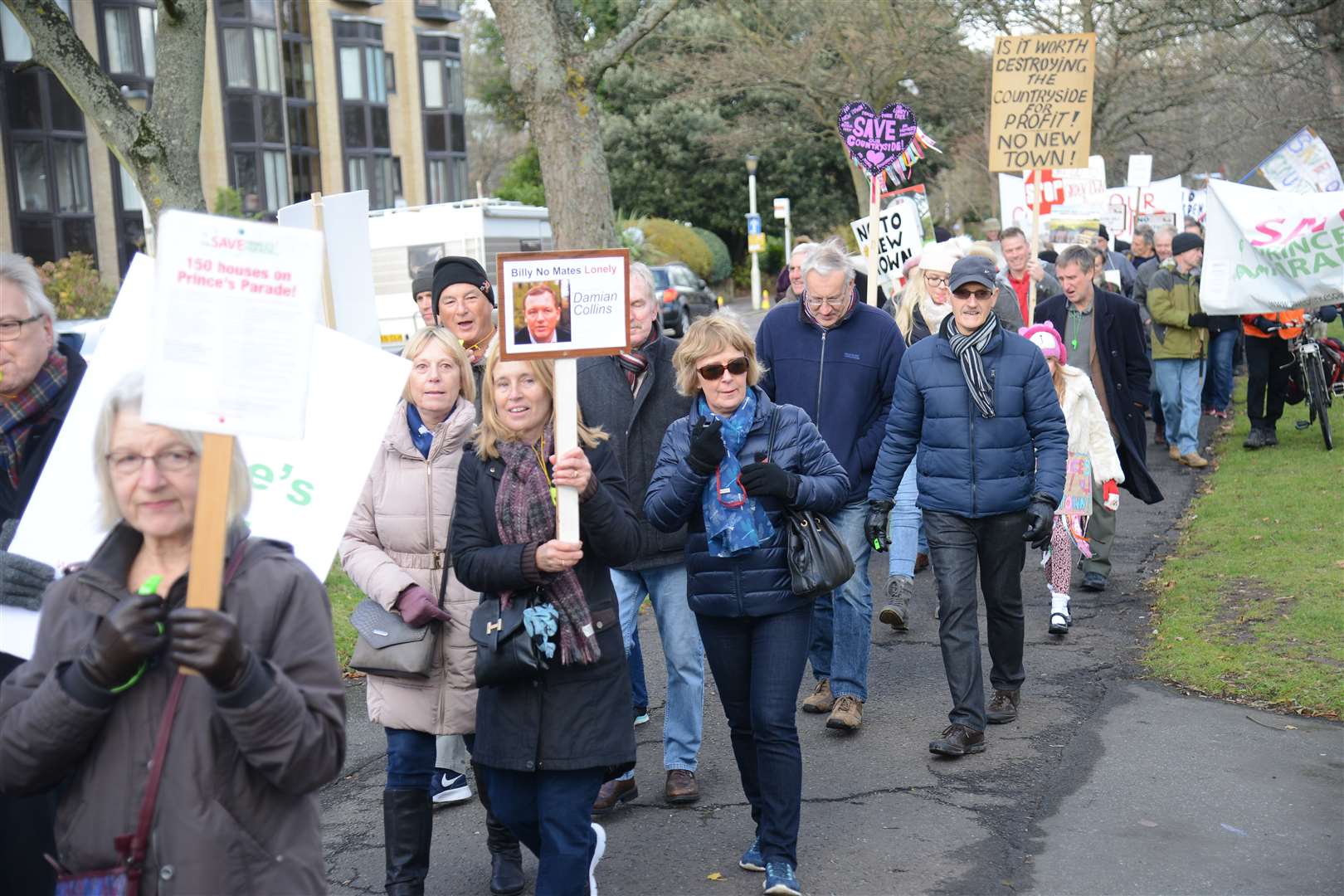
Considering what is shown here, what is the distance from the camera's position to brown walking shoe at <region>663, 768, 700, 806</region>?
5727 millimetres

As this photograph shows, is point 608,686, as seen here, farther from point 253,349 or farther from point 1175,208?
point 1175,208

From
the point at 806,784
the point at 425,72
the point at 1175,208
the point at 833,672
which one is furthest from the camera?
the point at 425,72

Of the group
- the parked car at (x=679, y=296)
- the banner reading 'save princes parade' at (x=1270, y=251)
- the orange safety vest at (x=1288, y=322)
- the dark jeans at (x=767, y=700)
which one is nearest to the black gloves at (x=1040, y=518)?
the dark jeans at (x=767, y=700)

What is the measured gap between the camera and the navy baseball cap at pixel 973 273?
20.4ft

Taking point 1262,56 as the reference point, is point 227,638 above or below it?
below

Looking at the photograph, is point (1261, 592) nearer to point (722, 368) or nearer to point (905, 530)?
point (905, 530)

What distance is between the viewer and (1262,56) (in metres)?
27.4

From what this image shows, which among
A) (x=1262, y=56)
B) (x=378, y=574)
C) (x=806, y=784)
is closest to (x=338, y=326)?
(x=378, y=574)

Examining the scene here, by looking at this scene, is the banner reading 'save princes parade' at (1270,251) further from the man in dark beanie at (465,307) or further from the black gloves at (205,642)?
the black gloves at (205,642)

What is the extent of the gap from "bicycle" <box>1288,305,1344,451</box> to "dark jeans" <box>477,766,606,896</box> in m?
11.3

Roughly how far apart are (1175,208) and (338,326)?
2178 cm

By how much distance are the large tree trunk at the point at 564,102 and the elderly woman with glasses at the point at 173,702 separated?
294 inches

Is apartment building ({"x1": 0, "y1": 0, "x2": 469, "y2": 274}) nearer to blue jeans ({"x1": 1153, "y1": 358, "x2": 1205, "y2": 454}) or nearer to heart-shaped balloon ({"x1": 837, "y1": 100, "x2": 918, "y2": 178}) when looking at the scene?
heart-shaped balloon ({"x1": 837, "y1": 100, "x2": 918, "y2": 178})

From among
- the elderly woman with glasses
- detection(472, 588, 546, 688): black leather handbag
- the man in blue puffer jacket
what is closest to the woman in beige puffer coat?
detection(472, 588, 546, 688): black leather handbag
